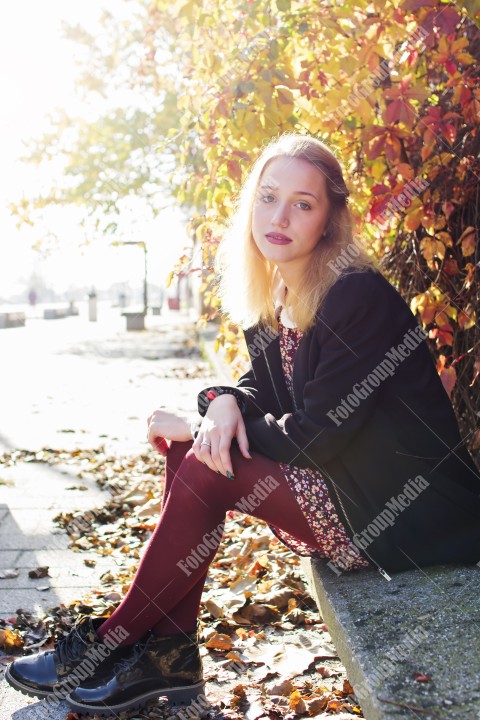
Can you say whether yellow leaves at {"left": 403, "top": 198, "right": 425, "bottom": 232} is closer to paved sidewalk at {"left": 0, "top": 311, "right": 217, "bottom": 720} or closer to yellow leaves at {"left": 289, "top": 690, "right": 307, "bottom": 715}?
paved sidewalk at {"left": 0, "top": 311, "right": 217, "bottom": 720}

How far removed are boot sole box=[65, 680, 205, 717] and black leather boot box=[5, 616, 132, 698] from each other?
0.07m

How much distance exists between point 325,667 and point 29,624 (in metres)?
1.06

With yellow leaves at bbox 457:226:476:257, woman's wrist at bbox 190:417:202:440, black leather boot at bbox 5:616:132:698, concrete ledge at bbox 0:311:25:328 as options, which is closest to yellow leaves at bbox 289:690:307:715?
black leather boot at bbox 5:616:132:698

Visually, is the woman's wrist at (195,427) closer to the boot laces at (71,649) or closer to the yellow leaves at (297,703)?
the boot laces at (71,649)

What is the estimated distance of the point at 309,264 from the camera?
2.42 m

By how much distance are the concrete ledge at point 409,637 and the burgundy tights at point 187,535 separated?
0.88ft

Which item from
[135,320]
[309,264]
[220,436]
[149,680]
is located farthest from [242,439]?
[135,320]

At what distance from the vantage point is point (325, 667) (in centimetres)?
239

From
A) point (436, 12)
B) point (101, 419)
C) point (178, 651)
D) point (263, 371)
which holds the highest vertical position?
point (436, 12)

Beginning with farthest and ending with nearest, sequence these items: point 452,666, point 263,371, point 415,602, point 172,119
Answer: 1. point 172,119
2. point 263,371
3. point 415,602
4. point 452,666

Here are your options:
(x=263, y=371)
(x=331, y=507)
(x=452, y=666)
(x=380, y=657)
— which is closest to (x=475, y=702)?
(x=452, y=666)

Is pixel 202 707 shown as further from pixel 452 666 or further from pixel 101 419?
pixel 101 419

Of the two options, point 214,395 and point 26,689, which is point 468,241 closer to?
point 214,395

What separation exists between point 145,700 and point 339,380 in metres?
1.06
